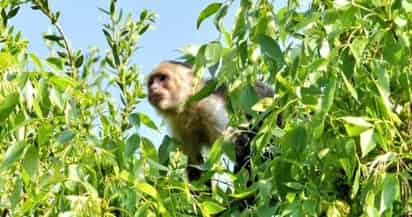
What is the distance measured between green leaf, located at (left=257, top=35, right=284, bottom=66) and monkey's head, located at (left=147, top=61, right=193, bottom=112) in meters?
4.29

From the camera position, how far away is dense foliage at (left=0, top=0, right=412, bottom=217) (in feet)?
8.74

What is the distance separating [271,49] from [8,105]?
78 cm

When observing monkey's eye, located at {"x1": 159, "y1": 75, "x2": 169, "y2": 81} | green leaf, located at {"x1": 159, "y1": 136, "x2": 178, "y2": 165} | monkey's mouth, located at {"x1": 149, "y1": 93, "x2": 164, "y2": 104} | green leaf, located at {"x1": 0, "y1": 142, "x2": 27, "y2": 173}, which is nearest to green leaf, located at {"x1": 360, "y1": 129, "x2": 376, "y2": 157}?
green leaf, located at {"x1": 0, "y1": 142, "x2": 27, "y2": 173}

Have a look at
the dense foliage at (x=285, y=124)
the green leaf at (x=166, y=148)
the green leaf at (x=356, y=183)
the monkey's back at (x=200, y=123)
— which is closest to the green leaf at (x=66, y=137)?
the dense foliage at (x=285, y=124)

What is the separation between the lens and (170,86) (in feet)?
24.2

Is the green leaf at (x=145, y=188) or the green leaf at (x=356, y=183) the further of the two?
the green leaf at (x=145, y=188)

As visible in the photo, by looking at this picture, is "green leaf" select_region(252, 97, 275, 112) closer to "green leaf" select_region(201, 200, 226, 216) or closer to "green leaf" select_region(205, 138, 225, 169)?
"green leaf" select_region(205, 138, 225, 169)

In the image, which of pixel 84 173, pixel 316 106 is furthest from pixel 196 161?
pixel 316 106

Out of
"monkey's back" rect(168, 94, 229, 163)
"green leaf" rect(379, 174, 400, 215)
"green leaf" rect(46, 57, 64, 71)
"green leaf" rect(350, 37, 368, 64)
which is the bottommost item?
"monkey's back" rect(168, 94, 229, 163)

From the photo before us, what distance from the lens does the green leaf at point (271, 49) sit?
274cm

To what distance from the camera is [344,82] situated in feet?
8.80

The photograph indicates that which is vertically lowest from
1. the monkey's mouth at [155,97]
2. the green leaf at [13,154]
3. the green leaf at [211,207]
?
the monkey's mouth at [155,97]

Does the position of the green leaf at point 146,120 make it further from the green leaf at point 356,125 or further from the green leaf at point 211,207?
the green leaf at point 356,125

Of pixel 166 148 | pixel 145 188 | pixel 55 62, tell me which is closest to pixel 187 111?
pixel 166 148
